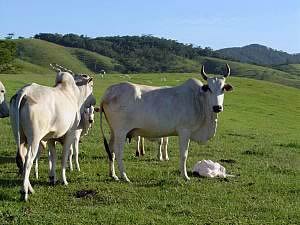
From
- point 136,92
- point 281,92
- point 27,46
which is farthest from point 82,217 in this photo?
point 27,46

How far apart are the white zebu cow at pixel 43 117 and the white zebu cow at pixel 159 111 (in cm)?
107

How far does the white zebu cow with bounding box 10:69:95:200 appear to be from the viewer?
33.5ft

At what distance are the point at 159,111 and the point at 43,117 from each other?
3.53m

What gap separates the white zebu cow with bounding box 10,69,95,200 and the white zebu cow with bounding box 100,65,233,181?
1070mm

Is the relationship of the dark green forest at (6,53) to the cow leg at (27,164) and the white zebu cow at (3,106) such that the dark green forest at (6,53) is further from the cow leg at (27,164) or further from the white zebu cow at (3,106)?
the cow leg at (27,164)

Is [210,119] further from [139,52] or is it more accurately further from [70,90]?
[139,52]

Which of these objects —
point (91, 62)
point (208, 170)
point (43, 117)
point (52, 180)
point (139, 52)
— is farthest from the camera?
point (139, 52)

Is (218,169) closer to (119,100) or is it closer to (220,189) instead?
(220,189)

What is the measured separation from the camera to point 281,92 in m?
70.2

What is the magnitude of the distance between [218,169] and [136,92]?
9.23 ft

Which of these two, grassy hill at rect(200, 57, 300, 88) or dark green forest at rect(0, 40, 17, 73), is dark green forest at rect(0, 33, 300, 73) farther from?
dark green forest at rect(0, 40, 17, 73)

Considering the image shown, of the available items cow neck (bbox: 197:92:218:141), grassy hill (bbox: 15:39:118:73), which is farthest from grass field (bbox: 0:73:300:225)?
grassy hill (bbox: 15:39:118:73)

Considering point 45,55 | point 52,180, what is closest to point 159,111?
point 52,180

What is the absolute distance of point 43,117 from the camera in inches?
413
